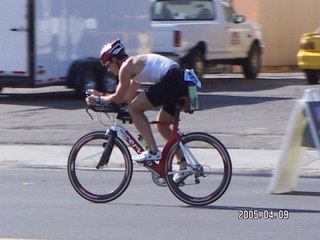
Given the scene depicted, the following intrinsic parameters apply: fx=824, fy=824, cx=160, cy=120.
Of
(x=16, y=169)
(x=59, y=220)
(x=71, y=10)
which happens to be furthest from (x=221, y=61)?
(x=59, y=220)

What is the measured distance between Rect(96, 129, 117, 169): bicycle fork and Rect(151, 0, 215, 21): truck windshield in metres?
10.9

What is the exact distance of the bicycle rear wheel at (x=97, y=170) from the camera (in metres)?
8.04

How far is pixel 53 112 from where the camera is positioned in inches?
591

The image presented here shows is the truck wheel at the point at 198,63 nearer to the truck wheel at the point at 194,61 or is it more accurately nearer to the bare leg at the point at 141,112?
the truck wheel at the point at 194,61

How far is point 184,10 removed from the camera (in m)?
18.8

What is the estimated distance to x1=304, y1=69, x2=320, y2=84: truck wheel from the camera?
18547 millimetres

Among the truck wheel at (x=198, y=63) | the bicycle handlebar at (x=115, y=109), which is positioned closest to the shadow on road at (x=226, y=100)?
the truck wheel at (x=198, y=63)

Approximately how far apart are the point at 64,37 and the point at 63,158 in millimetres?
5566

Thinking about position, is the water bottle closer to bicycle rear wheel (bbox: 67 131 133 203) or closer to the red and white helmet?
bicycle rear wheel (bbox: 67 131 133 203)

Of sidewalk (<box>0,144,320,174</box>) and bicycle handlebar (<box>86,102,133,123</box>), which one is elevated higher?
bicycle handlebar (<box>86,102,133,123</box>)

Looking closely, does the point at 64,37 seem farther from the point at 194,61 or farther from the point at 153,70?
the point at 153,70

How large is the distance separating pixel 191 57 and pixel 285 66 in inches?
331

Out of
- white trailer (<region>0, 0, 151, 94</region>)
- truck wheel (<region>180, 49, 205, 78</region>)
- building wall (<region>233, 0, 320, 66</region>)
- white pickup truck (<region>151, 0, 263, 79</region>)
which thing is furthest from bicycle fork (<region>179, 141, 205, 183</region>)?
building wall (<region>233, 0, 320, 66</region>)

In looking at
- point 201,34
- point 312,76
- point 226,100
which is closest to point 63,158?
point 226,100
